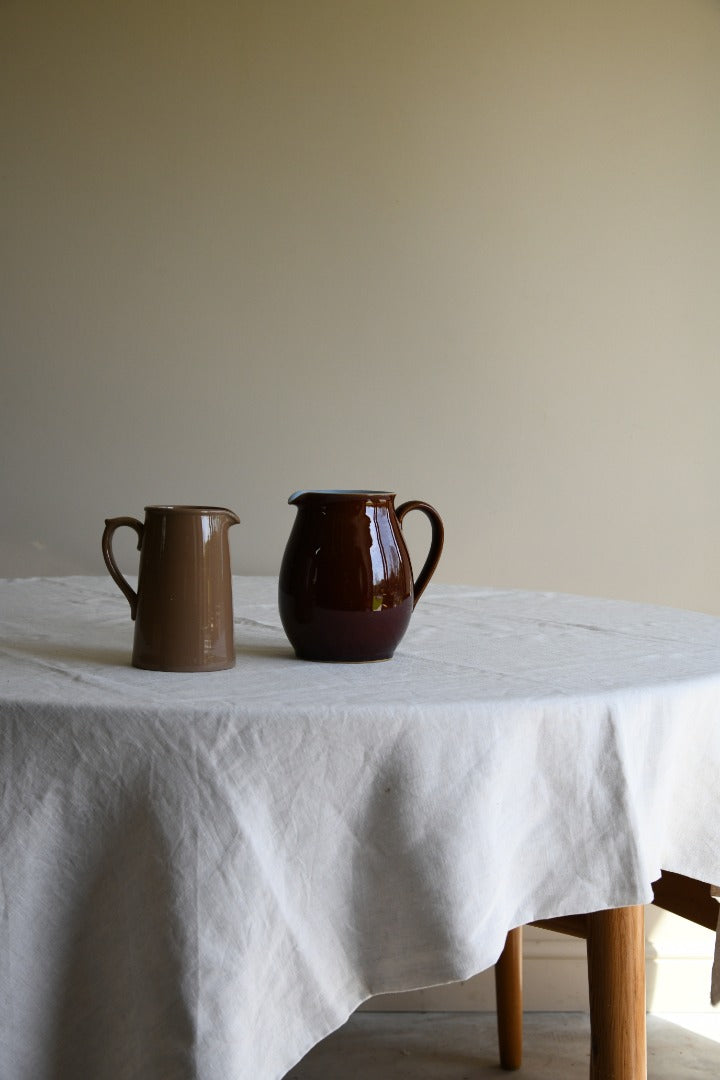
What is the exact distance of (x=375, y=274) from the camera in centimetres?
191

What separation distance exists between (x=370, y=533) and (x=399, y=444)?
3.39 ft

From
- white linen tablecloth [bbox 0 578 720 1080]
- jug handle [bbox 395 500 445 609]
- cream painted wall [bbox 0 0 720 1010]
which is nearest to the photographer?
white linen tablecloth [bbox 0 578 720 1080]

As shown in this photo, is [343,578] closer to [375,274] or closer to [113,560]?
[113,560]

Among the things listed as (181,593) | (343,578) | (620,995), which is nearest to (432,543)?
(343,578)

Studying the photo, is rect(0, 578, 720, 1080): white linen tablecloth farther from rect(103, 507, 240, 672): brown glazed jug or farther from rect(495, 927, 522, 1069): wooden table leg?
rect(495, 927, 522, 1069): wooden table leg

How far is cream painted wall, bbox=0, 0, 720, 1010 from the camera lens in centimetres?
188

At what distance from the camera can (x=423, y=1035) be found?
5.92 ft

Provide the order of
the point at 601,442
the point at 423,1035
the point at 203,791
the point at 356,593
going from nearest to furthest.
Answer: the point at 203,791 < the point at 356,593 < the point at 423,1035 < the point at 601,442

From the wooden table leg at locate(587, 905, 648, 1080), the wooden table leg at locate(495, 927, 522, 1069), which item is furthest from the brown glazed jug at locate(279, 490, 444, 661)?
the wooden table leg at locate(495, 927, 522, 1069)

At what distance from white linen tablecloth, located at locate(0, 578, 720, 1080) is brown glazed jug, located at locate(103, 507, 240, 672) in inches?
1.3

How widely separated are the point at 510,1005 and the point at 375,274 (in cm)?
132

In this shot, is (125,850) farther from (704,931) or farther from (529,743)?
(704,931)

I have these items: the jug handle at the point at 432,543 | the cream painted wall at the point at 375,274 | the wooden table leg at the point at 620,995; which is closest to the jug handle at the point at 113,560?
the jug handle at the point at 432,543

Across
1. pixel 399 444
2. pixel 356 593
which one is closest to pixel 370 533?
pixel 356 593
